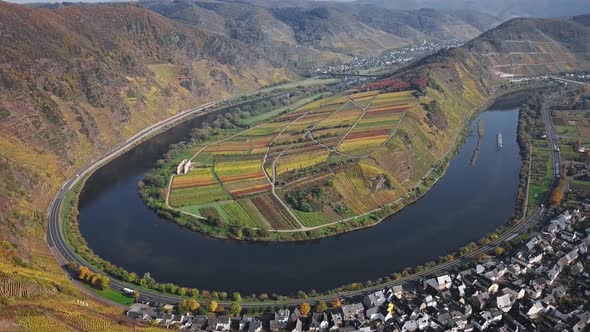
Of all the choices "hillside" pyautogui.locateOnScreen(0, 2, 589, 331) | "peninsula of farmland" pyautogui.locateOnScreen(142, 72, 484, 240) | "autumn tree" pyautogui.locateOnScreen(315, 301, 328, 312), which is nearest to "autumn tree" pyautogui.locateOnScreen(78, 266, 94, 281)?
"hillside" pyautogui.locateOnScreen(0, 2, 589, 331)

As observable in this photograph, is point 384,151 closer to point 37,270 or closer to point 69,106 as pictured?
point 37,270

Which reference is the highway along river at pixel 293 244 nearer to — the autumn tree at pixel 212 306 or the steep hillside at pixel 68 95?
the autumn tree at pixel 212 306

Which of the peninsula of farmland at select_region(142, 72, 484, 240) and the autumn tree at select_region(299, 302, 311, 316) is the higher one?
the autumn tree at select_region(299, 302, 311, 316)

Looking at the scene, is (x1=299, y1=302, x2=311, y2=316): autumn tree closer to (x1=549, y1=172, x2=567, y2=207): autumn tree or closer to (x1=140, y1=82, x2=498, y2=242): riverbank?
(x1=140, y1=82, x2=498, y2=242): riverbank

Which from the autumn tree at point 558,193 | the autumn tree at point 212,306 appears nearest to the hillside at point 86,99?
the autumn tree at point 212,306

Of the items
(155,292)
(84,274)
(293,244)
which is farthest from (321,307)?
(84,274)

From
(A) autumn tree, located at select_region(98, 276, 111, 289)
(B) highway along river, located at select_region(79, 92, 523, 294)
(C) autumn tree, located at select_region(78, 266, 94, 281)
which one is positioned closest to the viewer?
(A) autumn tree, located at select_region(98, 276, 111, 289)
